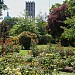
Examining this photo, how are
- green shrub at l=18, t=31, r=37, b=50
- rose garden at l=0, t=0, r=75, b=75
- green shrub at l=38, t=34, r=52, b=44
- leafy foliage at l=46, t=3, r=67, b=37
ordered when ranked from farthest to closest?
green shrub at l=38, t=34, r=52, b=44, leafy foliage at l=46, t=3, r=67, b=37, green shrub at l=18, t=31, r=37, b=50, rose garden at l=0, t=0, r=75, b=75

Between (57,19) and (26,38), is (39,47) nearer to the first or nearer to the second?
(26,38)

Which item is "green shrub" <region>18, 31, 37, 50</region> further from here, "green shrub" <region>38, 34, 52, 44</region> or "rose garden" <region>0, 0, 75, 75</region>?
"green shrub" <region>38, 34, 52, 44</region>

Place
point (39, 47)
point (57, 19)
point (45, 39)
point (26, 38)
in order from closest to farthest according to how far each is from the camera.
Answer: point (39, 47)
point (26, 38)
point (57, 19)
point (45, 39)

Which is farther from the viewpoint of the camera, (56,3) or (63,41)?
(56,3)

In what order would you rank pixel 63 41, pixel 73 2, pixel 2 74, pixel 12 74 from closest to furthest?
pixel 12 74 < pixel 2 74 < pixel 73 2 < pixel 63 41

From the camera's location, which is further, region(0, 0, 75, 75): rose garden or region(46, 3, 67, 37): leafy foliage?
region(46, 3, 67, 37): leafy foliage

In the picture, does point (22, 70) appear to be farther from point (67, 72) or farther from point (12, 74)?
point (67, 72)

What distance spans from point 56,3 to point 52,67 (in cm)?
4091

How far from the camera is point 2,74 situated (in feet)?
17.5

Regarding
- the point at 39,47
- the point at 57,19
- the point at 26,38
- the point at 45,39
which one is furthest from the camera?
the point at 45,39

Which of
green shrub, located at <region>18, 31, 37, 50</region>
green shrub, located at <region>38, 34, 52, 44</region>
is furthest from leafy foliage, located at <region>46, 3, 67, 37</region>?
green shrub, located at <region>18, 31, 37, 50</region>

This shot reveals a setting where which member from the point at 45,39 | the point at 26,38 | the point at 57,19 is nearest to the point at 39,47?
the point at 26,38

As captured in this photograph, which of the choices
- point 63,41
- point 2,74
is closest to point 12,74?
point 2,74

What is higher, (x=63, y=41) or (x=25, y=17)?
(x=25, y=17)
